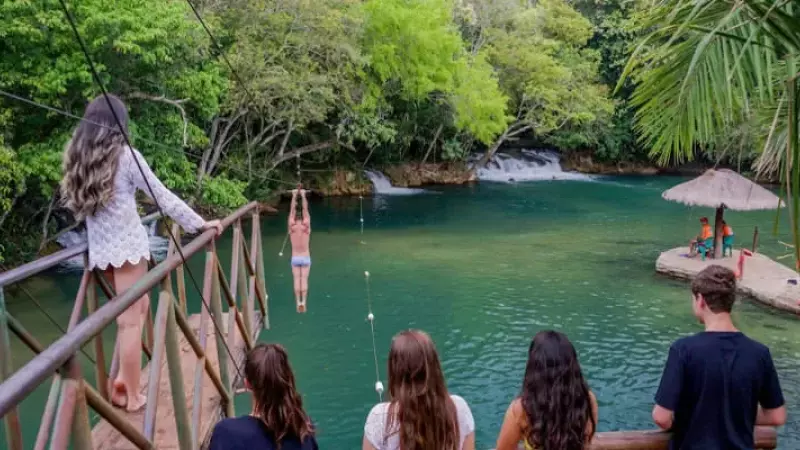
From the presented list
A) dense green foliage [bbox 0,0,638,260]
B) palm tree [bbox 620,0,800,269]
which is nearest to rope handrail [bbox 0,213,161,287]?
palm tree [bbox 620,0,800,269]

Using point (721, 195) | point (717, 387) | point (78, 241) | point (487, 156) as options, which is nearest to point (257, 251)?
point (717, 387)

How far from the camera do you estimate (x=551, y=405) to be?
255 centimetres

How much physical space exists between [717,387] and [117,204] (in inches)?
114

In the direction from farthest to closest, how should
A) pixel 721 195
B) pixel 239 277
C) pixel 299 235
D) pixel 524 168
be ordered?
pixel 524 168 → pixel 721 195 → pixel 299 235 → pixel 239 277

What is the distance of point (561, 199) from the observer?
27.5 metres

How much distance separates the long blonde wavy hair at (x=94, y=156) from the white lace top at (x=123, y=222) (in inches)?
2.4

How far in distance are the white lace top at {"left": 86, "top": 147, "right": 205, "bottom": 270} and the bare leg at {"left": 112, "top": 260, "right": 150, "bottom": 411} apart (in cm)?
8

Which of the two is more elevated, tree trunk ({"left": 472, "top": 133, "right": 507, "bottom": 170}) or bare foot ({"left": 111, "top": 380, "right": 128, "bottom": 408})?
tree trunk ({"left": 472, "top": 133, "right": 507, "bottom": 170})

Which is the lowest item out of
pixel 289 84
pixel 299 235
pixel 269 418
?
pixel 299 235

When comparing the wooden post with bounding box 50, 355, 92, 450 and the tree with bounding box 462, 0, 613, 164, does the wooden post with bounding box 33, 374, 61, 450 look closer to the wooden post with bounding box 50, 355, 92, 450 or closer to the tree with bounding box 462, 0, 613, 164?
the wooden post with bounding box 50, 355, 92, 450

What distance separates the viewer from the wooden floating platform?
1239 centimetres

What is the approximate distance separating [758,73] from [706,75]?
1.06ft

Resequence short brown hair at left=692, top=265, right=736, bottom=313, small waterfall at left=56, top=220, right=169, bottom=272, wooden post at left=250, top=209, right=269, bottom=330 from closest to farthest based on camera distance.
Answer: short brown hair at left=692, top=265, right=736, bottom=313
wooden post at left=250, top=209, right=269, bottom=330
small waterfall at left=56, top=220, right=169, bottom=272

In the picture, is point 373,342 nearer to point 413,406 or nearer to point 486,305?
point 486,305
